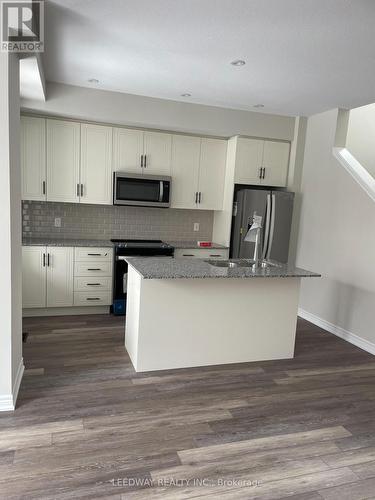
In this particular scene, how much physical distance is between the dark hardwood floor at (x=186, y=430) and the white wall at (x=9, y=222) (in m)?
0.28

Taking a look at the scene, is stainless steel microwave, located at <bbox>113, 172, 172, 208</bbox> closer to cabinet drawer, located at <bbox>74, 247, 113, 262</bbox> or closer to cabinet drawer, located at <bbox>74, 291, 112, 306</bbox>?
cabinet drawer, located at <bbox>74, 247, 113, 262</bbox>

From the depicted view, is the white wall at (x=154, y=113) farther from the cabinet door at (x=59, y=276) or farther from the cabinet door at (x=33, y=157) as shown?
the cabinet door at (x=59, y=276)

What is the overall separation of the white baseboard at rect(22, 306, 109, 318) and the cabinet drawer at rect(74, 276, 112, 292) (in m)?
0.27

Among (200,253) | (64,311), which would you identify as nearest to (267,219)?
(200,253)

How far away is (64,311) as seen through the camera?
4527 millimetres

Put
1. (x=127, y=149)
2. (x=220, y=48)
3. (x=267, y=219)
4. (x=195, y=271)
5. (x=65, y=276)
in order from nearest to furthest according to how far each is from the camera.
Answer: (x=220, y=48) → (x=195, y=271) → (x=65, y=276) → (x=127, y=149) → (x=267, y=219)

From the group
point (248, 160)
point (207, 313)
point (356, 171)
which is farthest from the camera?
point (248, 160)

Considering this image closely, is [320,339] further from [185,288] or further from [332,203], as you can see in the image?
[185,288]

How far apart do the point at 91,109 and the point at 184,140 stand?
51.2 inches

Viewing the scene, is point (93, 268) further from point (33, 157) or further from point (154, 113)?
point (154, 113)

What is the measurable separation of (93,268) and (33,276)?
2.27ft

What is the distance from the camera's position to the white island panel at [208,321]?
3.10 m

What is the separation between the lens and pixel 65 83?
408cm

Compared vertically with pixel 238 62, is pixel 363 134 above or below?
below
